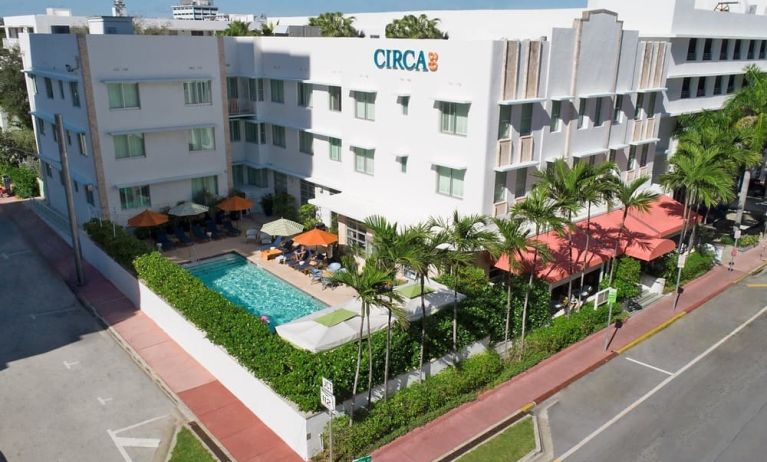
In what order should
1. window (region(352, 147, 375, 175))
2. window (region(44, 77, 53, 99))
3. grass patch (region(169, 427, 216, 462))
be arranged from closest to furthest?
grass patch (region(169, 427, 216, 462)) → window (region(352, 147, 375, 175)) → window (region(44, 77, 53, 99))

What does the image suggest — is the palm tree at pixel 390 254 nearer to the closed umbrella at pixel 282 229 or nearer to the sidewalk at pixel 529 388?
the sidewalk at pixel 529 388

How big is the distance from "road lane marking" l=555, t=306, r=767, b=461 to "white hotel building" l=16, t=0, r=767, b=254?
10311 millimetres

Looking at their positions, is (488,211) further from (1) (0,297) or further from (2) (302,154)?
(1) (0,297)

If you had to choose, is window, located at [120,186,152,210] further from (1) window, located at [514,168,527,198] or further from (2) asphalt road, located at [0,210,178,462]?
(1) window, located at [514,168,527,198]

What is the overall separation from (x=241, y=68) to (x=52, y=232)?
611 inches

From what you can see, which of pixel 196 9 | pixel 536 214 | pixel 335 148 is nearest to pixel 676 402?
pixel 536 214

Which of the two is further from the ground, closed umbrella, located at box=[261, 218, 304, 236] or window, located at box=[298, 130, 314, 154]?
window, located at box=[298, 130, 314, 154]

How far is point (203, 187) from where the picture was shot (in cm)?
3775

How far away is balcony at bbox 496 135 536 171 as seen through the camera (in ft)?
92.4

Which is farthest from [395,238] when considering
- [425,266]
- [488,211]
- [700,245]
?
[700,245]

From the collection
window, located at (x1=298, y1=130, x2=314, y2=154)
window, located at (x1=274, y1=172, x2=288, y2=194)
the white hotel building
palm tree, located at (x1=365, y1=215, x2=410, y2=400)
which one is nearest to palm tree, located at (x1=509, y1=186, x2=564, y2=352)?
the white hotel building

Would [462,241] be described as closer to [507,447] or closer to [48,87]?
[507,447]

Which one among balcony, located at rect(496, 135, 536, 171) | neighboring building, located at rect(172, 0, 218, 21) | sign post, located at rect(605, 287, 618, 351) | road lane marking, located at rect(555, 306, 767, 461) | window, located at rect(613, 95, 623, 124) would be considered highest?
neighboring building, located at rect(172, 0, 218, 21)

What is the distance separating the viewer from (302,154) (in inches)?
1505
